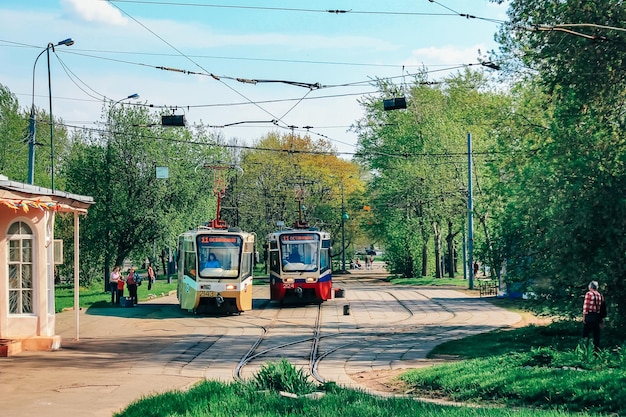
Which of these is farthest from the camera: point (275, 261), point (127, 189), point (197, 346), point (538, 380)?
point (127, 189)

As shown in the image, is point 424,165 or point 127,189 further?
point 424,165

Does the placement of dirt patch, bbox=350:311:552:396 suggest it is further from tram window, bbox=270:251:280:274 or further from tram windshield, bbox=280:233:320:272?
tram window, bbox=270:251:280:274

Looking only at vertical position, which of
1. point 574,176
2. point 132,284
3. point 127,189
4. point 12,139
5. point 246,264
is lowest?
point 132,284

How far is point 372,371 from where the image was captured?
19.7m

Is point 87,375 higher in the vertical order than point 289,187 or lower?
lower

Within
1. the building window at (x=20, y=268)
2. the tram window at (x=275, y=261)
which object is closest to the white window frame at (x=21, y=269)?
the building window at (x=20, y=268)

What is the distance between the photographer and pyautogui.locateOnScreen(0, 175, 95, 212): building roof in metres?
20.2

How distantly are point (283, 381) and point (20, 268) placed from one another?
10802mm

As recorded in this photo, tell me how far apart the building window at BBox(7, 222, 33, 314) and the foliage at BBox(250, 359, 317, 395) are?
33.1 feet

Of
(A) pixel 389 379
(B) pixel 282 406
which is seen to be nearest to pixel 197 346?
(A) pixel 389 379

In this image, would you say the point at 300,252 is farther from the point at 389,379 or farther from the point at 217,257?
the point at 389,379

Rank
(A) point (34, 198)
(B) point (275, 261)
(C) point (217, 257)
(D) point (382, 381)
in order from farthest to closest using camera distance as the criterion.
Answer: (B) point (275, 261), (C) point (217, 257), (A) point (34, 198), (D) point (382, 381)

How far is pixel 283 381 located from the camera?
14594mm

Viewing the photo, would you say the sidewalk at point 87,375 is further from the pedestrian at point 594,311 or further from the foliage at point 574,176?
the foliage at point 574,176
